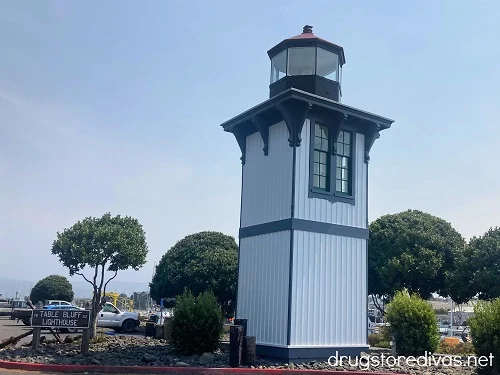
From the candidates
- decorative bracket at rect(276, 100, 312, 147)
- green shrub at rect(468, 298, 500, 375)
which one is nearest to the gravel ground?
green shrub at rect(468, 298, 500, 375)

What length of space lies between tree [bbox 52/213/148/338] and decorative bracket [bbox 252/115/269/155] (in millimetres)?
12376

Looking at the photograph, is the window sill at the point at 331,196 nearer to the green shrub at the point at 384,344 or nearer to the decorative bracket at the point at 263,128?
the decorative bracket at the point at 263,128

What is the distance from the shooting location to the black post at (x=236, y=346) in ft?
44.5

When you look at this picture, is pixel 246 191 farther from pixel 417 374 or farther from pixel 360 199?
pixel 417 374

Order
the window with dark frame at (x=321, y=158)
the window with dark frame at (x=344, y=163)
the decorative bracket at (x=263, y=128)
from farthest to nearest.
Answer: the decorative bracket at (x=263, y=128) → the window with dark frame at (x=344, y=163) → the window with dark frame at (x=321, y=158)

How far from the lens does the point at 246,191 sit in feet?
58.2

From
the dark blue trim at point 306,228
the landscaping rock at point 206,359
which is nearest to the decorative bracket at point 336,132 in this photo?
the dark blue trim at point 306,228

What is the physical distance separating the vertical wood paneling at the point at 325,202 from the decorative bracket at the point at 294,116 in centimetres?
22

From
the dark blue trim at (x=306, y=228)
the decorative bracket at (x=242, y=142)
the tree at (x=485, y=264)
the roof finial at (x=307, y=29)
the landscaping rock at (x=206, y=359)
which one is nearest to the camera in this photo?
the landscaping rock at (x=206, y=359)

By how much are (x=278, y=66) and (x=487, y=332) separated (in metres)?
9.34

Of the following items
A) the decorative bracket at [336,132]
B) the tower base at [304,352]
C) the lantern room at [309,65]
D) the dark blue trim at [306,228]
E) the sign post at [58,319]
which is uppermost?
the lantern room at [309,65]

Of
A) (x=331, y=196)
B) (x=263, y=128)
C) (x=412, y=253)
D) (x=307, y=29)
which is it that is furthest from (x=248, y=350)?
(x=412, y=253)

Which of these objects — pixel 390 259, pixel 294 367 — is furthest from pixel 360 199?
pixel 390 259

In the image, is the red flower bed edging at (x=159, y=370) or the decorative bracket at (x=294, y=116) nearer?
the red flower bed edging at (x=159, y=370)
